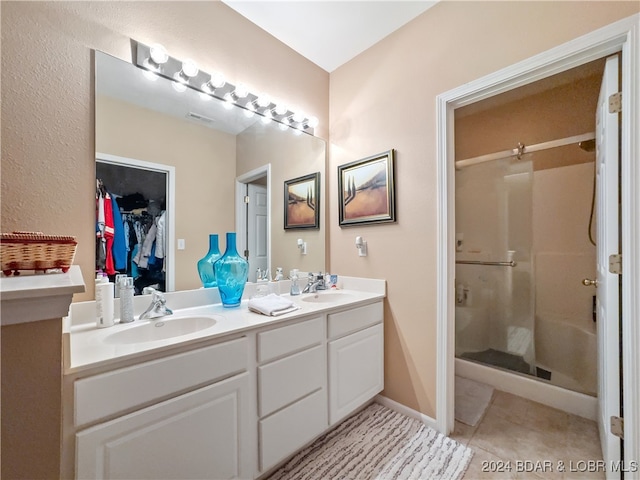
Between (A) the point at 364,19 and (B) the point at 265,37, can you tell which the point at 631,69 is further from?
(B) the point at 265,37

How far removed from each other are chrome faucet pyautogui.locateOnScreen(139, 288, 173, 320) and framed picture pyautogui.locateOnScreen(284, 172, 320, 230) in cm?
97

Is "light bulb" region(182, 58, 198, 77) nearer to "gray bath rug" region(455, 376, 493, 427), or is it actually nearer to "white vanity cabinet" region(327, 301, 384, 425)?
"white vanity cabinet" region(327, 301, 384, 425)

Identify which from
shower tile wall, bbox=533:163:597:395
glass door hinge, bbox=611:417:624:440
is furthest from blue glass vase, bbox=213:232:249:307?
shower tile wall, bbox=533:163:597:395

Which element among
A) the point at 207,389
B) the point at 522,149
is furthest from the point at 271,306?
the point at 522,149

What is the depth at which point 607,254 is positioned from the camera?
49.1 inches

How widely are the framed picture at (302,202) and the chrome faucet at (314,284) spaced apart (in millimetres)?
406

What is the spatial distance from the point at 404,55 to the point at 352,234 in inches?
50.2

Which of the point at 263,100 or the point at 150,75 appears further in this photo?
the point at 263,100

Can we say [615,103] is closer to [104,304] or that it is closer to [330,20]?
[330,20]

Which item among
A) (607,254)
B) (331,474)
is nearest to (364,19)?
(607,254)

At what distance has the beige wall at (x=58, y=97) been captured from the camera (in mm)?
1083

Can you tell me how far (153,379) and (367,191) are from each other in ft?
5.39

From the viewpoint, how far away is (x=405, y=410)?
180 cm

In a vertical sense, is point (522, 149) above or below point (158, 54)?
below
